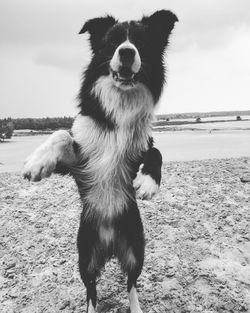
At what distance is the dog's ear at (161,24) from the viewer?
3326 mm

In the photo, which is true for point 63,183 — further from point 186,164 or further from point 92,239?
point 92,239

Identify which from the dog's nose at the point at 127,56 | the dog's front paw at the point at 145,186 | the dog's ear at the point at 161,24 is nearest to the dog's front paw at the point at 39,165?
the dog's front paw at the point at 145,186

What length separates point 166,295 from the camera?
379 centimetres

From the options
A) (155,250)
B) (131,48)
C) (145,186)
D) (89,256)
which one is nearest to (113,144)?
(145,186)

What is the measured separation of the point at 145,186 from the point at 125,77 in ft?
2.93

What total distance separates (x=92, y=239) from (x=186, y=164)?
435cm

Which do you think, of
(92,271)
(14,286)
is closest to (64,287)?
(14,286)

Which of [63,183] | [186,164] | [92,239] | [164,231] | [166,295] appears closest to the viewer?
[92,239]

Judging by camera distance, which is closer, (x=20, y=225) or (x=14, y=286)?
(x=14, y=286)

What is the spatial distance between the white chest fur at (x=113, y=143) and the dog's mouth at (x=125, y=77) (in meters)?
0.10

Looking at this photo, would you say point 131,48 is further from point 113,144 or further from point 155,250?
point 155,250

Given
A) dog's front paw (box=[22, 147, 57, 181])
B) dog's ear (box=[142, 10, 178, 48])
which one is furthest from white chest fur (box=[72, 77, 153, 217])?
dog's ear (box=[142, 10, 178, 48])

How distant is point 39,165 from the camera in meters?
2.85

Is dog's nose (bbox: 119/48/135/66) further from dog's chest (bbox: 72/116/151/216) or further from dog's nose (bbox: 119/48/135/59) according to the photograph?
dog's chest (bbox: 72/116/151/216)
